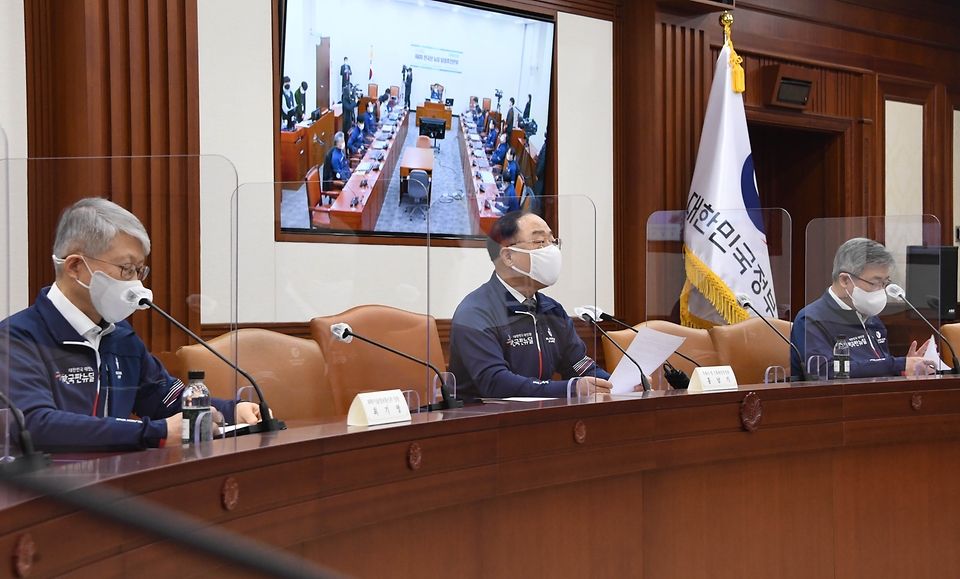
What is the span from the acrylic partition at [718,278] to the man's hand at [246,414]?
1369mm

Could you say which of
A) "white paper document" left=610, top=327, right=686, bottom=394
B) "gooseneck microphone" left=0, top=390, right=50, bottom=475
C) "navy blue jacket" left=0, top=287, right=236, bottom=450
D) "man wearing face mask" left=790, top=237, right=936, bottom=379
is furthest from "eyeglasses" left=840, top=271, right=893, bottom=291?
"gooseneck microphone" left=0, top=390, right=50, bottom=475

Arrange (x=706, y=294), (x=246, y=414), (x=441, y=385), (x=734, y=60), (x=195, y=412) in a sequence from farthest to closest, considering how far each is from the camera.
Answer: (x=734, y=60), (x=706, y=294), (x=441, y=385), (x=246, y=414), (x=195, y=412)

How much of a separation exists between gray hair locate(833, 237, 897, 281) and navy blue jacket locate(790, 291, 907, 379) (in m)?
0.11

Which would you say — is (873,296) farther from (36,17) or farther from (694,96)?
(36,17)

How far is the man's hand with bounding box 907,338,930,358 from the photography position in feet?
10.5

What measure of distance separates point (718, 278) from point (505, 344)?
46.9 inches

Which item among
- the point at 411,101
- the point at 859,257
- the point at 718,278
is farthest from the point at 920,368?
the point at 411,101

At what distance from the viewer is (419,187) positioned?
3.92 metres

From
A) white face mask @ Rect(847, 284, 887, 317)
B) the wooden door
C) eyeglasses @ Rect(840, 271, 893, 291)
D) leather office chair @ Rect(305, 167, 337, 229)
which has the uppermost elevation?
the wooden door

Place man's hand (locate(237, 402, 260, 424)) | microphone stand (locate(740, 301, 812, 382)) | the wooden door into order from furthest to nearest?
the wooden door
microphone stand (locate(740, 301, 812, 382))
man's hand (locate(237, 402, 260, 424))

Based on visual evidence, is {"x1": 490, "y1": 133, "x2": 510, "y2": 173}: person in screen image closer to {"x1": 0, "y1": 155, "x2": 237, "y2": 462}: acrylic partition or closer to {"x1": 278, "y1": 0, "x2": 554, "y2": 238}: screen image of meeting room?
{"x1": 278, "y1": 0, "x2": 554, "y2": 238}: screen image of meeting room

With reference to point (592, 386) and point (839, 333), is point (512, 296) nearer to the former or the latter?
point (592, 386)

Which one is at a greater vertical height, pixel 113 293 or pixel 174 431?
pixel 113 293

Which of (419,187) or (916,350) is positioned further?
(419,187)
